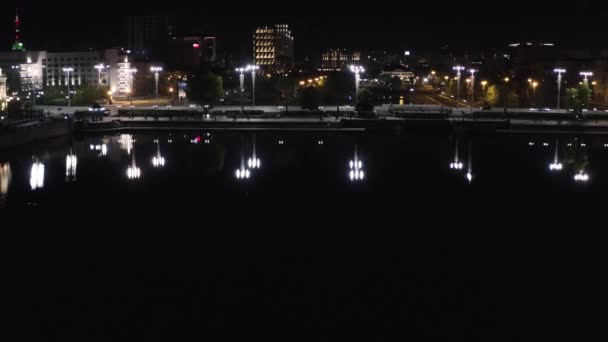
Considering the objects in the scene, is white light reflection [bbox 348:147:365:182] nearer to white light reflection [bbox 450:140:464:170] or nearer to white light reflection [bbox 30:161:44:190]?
white light reflection [bbox 450:140:464:170]

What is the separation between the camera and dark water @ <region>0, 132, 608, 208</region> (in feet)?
31.9

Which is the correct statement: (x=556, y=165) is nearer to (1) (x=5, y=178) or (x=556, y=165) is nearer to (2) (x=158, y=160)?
(2) (x=158, y=160)

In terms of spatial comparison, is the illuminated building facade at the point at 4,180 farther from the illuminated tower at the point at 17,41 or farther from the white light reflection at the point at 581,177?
the illuminated tower at the point at 17,41

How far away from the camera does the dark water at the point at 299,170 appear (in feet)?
31.9

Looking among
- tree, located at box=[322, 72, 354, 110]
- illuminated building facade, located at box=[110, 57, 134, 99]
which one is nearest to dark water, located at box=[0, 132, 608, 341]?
tree, located at box=[322, 72, 354, 110]

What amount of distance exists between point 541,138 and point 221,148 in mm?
6568

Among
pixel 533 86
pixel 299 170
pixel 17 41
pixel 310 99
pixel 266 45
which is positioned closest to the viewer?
pixel 299 170

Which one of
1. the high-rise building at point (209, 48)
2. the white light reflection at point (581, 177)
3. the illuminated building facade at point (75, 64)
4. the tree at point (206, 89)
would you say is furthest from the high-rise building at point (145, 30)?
the white light reflection at point (581, 177)

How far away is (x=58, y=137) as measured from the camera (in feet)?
53.4

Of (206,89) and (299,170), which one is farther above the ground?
(206,89)

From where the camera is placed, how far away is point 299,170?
11.7m

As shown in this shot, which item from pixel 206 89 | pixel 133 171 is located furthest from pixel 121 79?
pixel 133 171

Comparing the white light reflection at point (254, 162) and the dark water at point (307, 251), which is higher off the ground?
the white light reflection at point (254, 162)

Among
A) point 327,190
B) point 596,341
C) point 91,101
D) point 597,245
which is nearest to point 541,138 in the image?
point 327,190
